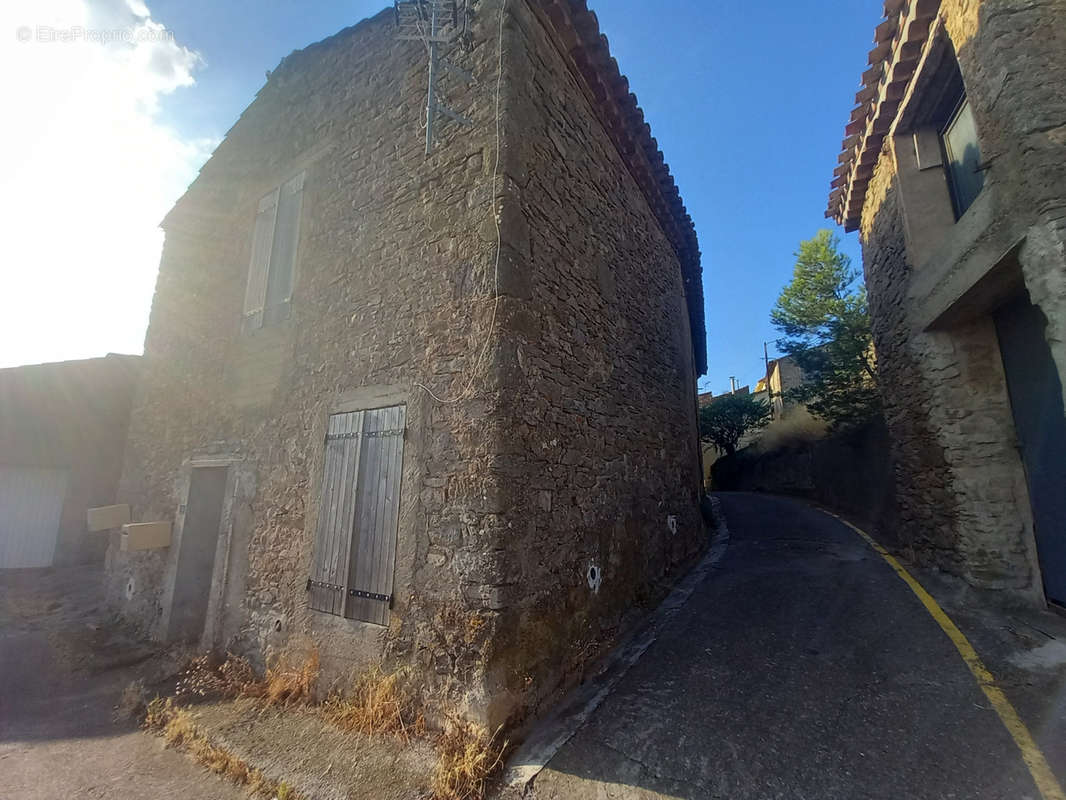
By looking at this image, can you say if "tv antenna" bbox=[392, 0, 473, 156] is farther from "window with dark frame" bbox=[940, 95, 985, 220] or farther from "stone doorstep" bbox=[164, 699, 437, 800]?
"window with dark frame" bbox=[940, 95, 985, 220]

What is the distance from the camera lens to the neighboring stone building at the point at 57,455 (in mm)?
10086

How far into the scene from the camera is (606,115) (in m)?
6.22

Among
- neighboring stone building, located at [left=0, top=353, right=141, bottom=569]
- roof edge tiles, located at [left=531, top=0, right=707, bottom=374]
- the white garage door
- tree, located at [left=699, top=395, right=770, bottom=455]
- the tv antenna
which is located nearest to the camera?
the tv antenna

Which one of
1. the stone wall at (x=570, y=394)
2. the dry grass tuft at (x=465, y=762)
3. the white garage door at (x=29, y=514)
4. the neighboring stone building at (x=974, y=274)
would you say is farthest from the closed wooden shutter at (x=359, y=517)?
the white garage door at (x=29, y=514)

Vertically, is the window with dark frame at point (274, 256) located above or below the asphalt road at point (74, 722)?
above

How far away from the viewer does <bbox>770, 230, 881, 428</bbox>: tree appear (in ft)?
44.7

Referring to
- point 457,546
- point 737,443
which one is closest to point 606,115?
point 457,546

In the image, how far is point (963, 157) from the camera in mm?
5605

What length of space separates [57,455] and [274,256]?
901 centimetres

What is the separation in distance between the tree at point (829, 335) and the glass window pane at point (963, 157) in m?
6.17

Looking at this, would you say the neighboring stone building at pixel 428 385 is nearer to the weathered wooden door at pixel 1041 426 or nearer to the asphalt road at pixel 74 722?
the asphalt road at pixel 74 722

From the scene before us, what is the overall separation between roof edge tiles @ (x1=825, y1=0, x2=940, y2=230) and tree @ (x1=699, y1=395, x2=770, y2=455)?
53.0ft

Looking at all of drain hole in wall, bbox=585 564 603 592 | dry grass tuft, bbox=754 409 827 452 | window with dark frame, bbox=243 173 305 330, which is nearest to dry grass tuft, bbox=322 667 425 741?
drain hole in wall, bbox=585 564 603 592

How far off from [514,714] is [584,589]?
4.25 ft
